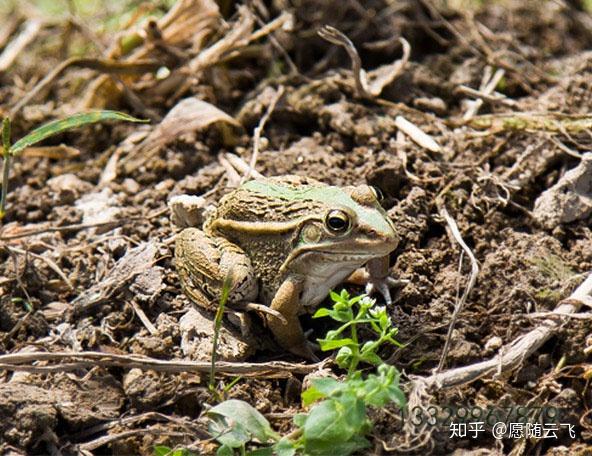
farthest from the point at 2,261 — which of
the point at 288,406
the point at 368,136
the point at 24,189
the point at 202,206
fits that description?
the point at 368,136

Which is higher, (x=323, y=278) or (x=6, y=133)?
(x=6, y=133)

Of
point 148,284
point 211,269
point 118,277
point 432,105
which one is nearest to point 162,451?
point 211,269

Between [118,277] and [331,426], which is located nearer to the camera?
[331,426]

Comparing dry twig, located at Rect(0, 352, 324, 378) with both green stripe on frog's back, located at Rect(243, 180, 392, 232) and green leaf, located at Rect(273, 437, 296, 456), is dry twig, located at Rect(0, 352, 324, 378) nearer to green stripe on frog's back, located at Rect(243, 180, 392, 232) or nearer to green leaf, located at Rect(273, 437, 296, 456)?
green leaf, located at Rect(273, 437, 296, 456)

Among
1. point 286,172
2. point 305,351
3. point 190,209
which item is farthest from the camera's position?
point 286,172

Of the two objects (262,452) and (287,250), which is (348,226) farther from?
(262,452)

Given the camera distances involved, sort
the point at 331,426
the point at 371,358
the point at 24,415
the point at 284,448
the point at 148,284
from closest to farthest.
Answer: the point at 331,426 → the point at 284,448 → the point at 371,358 → the point at 24,415 → the point at 148,284
